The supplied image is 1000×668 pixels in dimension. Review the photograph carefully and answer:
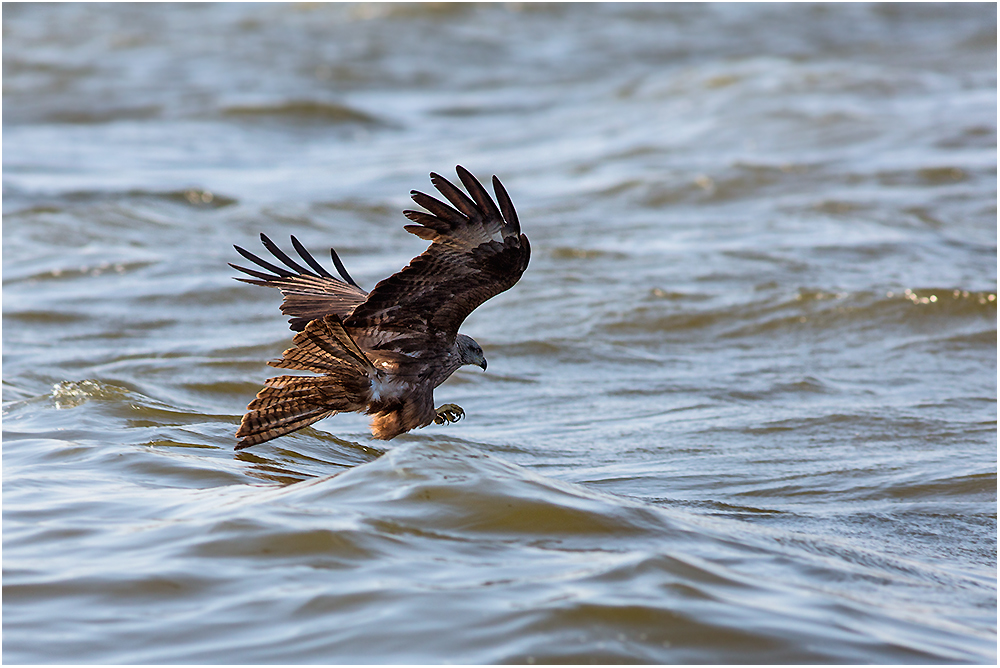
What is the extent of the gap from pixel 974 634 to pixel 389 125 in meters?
14.2

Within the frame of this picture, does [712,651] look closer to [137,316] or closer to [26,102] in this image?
[137,316]

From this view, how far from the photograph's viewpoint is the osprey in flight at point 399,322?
4.35 metres

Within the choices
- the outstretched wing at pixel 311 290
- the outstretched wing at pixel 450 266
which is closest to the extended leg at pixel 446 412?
the outstretched wing at pixel 450 266

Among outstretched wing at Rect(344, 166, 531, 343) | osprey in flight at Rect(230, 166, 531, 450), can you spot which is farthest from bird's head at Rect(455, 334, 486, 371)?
outstretched wing at Rect(344, 166, 531, 343)

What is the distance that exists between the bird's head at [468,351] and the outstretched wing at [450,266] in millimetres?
195

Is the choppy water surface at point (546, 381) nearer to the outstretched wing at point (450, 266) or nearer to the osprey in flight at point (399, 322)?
the osprey in flight at point (399, 322)

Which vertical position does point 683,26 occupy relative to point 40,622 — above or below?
above

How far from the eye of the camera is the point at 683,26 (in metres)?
26.0

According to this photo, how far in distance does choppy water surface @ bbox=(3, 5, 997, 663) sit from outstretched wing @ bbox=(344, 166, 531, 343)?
62 centimetres

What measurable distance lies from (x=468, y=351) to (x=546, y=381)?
1.72 meters

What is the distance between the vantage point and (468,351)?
5340mm

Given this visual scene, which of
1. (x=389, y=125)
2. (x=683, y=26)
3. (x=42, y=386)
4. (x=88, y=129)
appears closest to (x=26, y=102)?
(x=88, y=129)

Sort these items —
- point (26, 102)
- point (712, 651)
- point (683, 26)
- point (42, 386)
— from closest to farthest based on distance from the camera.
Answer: point (712, 651) < point (42, 386) < point (26, 102) < point (683, 26)

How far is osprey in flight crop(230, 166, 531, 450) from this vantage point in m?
4.35
